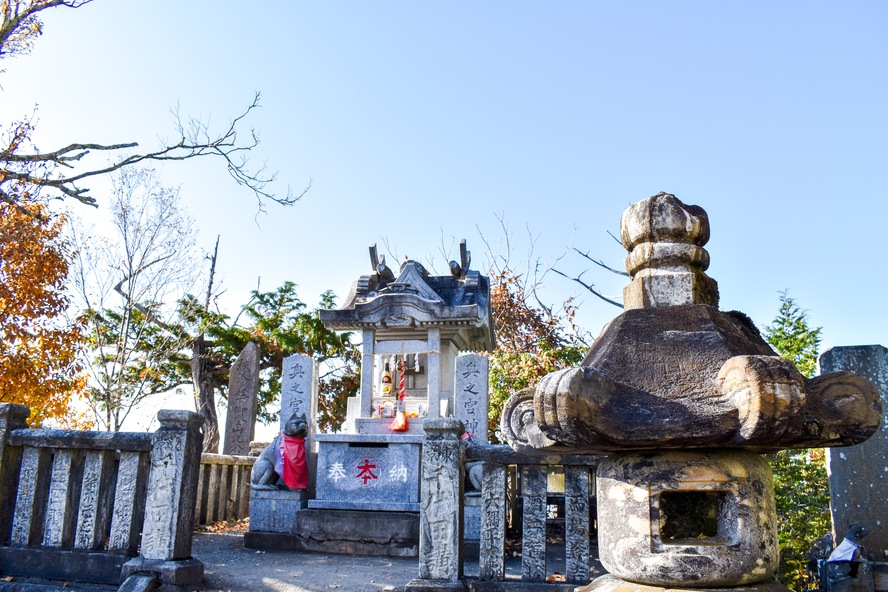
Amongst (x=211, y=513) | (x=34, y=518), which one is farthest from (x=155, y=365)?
(x=34, y=518)

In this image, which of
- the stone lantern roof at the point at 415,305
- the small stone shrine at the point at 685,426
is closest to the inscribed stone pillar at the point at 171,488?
the small stone shrine at the point at 685,426

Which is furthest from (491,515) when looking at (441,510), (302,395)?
(302,395)

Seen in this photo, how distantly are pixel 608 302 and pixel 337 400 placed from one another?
860 cm

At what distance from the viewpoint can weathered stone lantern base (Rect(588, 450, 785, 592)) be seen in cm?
280

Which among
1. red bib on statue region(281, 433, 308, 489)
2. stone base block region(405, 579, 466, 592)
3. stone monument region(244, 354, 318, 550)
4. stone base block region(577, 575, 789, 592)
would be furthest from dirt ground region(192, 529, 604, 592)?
stone base block region(577, 575, 789, 592)

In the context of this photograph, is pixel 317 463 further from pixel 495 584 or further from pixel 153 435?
pixel 495 584

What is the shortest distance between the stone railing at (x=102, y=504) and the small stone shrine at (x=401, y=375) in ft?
10.8

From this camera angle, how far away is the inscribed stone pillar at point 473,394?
8898 millimetres

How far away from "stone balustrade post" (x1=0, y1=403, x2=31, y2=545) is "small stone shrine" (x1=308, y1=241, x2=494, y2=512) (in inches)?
143

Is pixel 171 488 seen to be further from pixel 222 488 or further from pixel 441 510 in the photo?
pixel 222 488

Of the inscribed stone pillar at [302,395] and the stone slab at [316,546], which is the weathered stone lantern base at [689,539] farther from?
the inscribed stone pillar at [302,395]

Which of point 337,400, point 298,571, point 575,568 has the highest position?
point 337,400

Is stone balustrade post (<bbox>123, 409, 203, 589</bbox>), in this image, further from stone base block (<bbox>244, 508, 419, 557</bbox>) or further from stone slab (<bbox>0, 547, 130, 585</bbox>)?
stone base block (<bbox>244, 508, 419, 557</bbox>)

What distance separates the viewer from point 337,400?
64.9 feet
